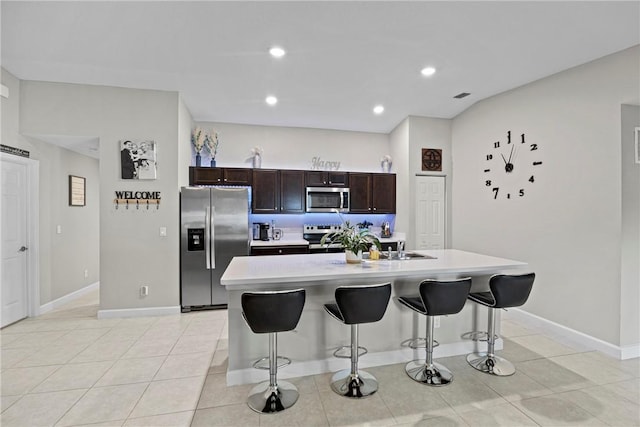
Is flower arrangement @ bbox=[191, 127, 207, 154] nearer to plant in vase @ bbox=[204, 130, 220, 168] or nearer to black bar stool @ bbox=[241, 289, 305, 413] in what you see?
plant in vase @ bbox=[204, 130, 220, 168]

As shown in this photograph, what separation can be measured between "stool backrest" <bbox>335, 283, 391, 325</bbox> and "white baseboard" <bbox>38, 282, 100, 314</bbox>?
4413 millimetres

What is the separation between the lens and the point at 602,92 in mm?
3109

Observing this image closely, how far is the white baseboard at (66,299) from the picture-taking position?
13.8 feet

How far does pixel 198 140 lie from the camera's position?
194 inches

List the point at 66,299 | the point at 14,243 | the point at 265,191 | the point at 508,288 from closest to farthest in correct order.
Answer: the point at 508,288, the point at 14,243, the point at 66,299, the point at 265,191

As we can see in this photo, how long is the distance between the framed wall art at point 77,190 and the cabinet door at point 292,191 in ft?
10.6

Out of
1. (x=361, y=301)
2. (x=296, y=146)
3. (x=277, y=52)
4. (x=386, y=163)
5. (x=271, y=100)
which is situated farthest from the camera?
(x=386, y=163)

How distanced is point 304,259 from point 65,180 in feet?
13.5

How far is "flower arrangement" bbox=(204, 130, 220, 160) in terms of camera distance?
198 inches

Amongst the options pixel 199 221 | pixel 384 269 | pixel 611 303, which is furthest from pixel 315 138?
pixel 611 303

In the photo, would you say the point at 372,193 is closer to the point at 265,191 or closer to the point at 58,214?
the point at 265,191

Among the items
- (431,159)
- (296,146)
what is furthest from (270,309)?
(431,159)

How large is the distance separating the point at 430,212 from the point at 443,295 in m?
3.11

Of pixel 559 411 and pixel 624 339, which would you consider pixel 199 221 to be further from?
pixel 624 339
